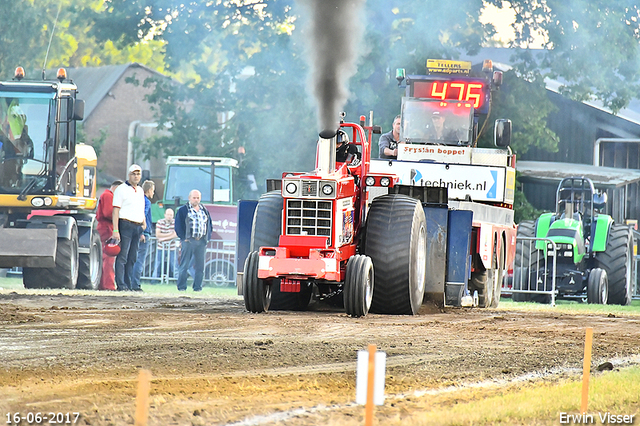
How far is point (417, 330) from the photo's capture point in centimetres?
1062

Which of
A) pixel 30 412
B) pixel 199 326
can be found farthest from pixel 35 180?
pixel 30 412

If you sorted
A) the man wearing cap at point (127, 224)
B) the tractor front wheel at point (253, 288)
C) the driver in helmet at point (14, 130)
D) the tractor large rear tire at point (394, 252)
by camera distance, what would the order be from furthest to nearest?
the man wearing cap at point (127, 224) < the driver in helmet at point (14, 130) < the tractor large rear tire at point (394, 252) < the tractor front wheel at point (253, 288)

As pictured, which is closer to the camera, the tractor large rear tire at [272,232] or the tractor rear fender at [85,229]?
the tractor large rear tire at [272,232]

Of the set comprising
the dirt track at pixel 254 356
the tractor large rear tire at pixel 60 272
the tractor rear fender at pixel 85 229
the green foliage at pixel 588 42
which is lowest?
the dirt track at pixel 254 356

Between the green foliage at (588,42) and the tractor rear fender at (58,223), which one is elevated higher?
the green foliage at (588,42)

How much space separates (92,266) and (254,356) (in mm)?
11071

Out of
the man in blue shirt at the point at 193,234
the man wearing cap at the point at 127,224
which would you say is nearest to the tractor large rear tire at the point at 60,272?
the man wearing cap at the point at 127,224

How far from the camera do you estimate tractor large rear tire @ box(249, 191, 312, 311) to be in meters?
12.4

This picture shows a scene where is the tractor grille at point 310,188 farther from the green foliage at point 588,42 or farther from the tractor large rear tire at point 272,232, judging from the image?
the green foliage at point 588,42

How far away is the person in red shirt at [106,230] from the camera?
19000mm

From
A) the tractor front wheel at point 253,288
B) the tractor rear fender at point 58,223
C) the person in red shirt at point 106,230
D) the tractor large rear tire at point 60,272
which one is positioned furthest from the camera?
the person in red shirt at point 106,230

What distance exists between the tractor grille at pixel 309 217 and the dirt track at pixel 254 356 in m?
0.92

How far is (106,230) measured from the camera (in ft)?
62.8

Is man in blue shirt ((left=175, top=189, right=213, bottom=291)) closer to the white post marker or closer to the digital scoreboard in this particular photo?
the digital scoreboard
